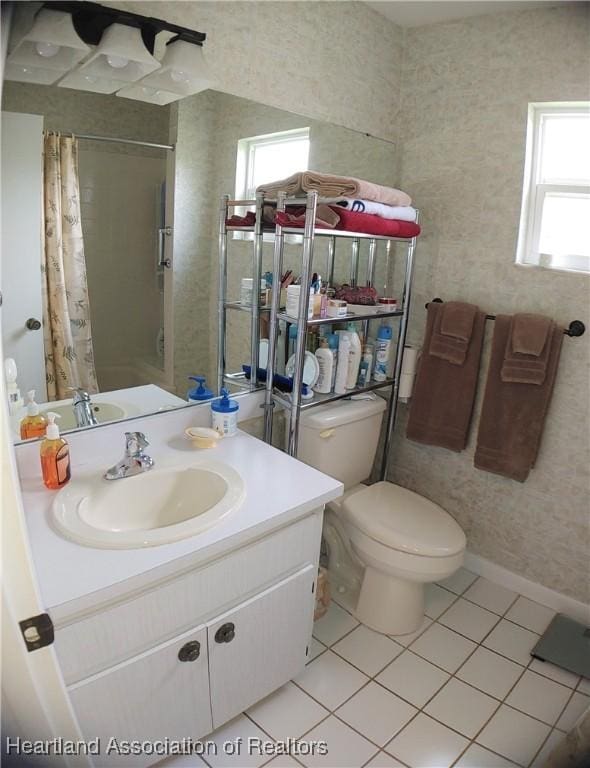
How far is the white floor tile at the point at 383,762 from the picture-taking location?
151cm

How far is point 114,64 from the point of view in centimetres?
142

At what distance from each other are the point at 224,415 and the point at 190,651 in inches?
28.2

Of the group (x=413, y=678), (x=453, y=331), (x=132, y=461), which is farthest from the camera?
(x=453, y=331)

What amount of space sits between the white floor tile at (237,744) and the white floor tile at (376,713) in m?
0.27

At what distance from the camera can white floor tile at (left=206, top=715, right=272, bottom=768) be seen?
1495 millimetres

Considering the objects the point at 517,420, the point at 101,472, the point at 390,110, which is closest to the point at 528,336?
the point at 517,420

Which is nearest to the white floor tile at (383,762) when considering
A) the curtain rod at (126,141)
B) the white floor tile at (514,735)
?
the white floor tile at (514,735)

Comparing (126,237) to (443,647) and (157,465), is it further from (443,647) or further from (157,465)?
(443,647)

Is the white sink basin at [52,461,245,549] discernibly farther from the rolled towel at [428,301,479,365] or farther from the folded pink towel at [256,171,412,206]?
the rolled towel at [428,301,479,365]

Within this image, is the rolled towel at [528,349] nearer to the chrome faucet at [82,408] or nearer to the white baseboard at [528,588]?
the white baseboard at [528,588]

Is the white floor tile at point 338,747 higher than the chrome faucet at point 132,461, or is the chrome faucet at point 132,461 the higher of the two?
the chrome faucet at point 132,461

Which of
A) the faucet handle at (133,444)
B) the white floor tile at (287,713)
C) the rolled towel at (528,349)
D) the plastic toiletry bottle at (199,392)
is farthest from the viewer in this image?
the rolled towel at (528,349)

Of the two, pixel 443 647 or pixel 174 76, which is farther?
pixel 443 647

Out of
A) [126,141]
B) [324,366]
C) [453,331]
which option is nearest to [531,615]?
[453,331]
